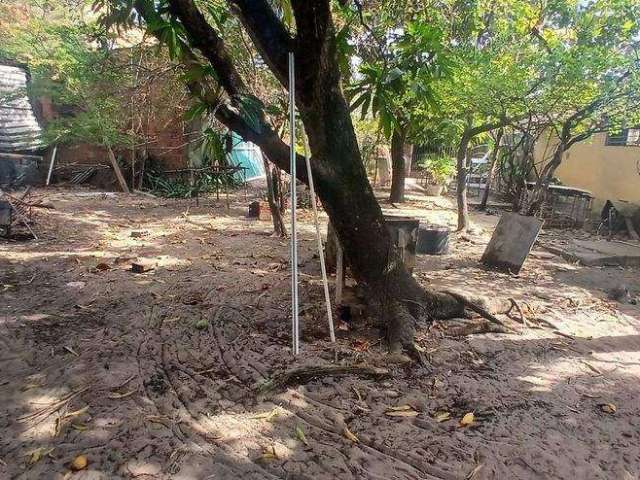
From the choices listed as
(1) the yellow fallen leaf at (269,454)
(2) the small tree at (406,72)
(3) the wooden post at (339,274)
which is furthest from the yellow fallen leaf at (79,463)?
(2) the small tree at (406,72)

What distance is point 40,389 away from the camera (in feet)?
9.50

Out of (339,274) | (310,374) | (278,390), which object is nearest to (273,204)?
(339,274)

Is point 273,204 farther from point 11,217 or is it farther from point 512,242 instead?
point 11,217

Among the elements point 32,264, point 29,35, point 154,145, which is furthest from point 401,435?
point 29,35

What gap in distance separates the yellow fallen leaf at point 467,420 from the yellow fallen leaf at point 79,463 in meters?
2.11

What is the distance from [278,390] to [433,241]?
4698mm

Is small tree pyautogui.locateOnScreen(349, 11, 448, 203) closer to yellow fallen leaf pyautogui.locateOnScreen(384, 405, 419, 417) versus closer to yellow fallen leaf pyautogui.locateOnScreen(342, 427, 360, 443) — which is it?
yellow fallen leaf pyautogui.locateOnScreen(384, 405, 419, 417)

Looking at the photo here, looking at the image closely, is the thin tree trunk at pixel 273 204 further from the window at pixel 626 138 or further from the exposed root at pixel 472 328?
the window at pixel 626 138

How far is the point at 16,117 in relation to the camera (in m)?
13.1

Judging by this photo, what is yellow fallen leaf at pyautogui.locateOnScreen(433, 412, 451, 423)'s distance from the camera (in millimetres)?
2711

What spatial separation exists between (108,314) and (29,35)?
1205 centimetres

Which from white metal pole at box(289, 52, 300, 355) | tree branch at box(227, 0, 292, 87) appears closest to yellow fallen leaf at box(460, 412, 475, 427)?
white metal pole at box(289, 52, 300, 355)

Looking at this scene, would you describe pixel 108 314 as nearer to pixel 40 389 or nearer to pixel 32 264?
pixel 40 389

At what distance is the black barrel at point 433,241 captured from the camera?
6.99 meters
